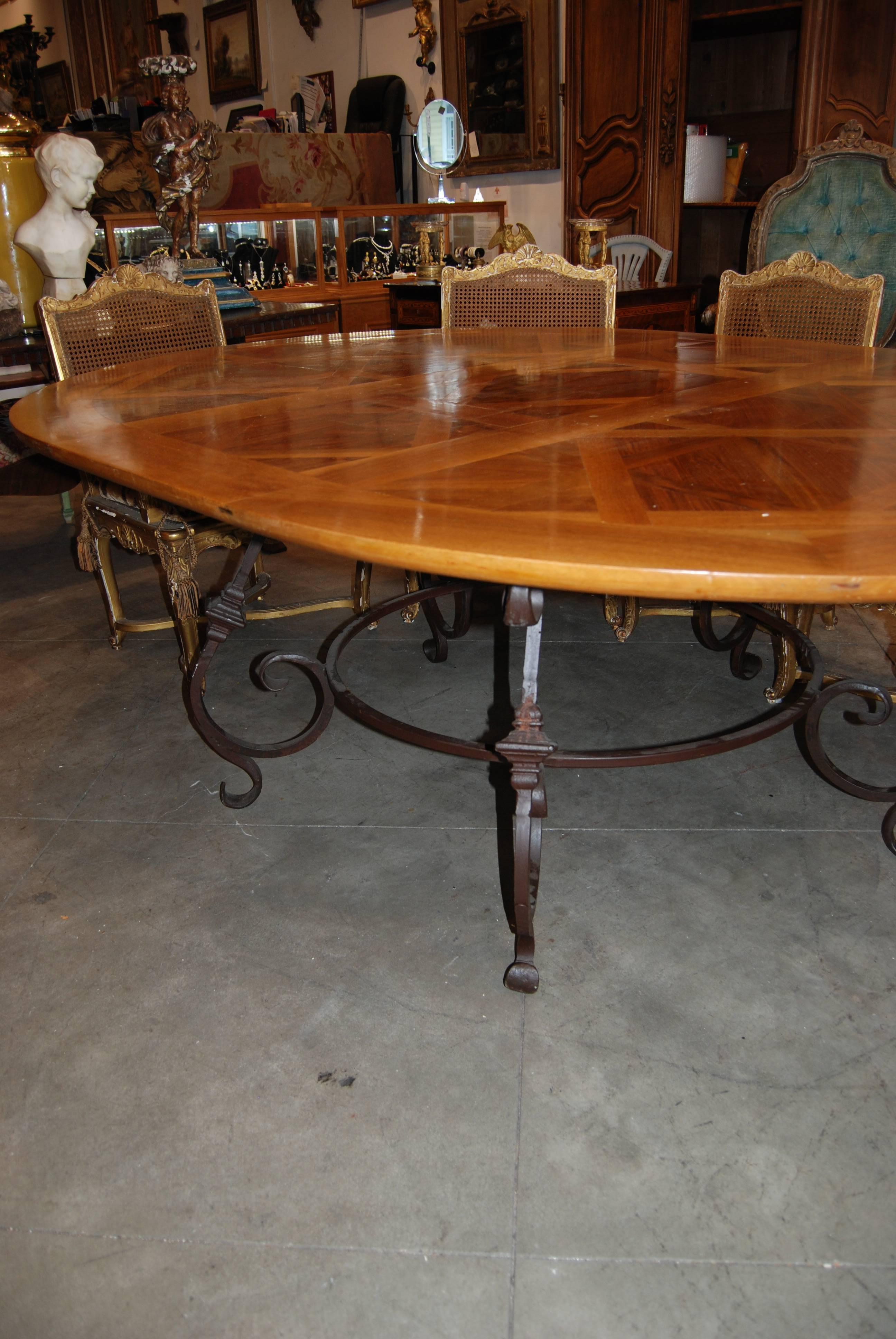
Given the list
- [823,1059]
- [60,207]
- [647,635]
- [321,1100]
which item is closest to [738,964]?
[823,1059]

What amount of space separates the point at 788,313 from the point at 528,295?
0.73 metres

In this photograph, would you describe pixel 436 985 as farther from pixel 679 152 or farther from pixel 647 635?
pixel 679 152

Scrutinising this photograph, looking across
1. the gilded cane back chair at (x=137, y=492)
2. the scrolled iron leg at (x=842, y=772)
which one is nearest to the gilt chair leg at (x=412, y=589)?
the gilded cane back chair at (x=137, y=492)

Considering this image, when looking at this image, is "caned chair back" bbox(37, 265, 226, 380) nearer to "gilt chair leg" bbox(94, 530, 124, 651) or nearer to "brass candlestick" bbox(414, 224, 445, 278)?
"gilt chair leg" bbox(94, 530, 124, 651)

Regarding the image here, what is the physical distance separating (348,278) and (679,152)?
1739mm

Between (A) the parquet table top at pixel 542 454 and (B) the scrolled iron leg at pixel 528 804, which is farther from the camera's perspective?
(B) the scrolled iron leg at pixel 528 804

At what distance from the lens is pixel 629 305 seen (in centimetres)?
386

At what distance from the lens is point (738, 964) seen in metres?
1.47

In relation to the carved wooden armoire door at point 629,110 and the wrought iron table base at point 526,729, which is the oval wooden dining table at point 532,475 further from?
the carved wooden armoire door at point 629,110

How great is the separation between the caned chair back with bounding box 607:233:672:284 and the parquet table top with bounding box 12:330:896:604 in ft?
8.72

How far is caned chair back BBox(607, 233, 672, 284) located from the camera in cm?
473

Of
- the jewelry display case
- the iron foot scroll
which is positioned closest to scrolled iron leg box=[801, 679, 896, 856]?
the iron foot scroll

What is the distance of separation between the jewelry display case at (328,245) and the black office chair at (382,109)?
1.87 m

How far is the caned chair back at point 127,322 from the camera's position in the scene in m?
2.35
